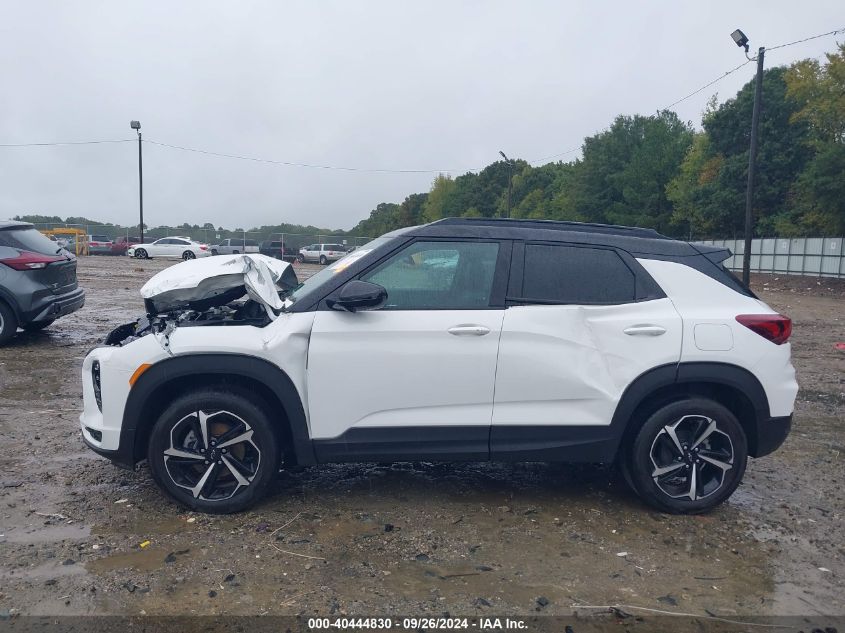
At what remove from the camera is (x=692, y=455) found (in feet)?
14.4

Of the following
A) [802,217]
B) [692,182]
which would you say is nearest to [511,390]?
[802,217]

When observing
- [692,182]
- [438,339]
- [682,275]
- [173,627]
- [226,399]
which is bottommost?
[173,627]

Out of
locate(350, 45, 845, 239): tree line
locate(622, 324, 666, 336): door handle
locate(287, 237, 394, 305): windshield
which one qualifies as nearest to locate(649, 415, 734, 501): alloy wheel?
locate(622, 324, 666, 336): door handle

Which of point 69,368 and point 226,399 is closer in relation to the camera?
point 226,399

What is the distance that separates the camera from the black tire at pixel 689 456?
4.34 meters

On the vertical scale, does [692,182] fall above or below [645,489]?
above

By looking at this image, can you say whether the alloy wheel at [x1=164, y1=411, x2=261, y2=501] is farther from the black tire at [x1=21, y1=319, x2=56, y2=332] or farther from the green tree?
the green tree

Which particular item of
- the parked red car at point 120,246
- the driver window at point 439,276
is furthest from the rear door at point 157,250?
the driver window at point 439,276

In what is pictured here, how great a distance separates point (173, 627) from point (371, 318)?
191 cm

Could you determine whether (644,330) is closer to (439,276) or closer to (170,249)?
(439,276)

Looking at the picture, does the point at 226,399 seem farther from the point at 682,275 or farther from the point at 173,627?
the point at 682,275

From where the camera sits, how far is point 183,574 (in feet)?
11.7

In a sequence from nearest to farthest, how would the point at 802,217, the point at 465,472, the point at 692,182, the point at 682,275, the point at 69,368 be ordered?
the point at 682,275, the point at 465,472, the point at 69,368, the point at 802,217, the point at 692,182

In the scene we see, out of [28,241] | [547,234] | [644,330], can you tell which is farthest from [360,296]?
[28,241]
